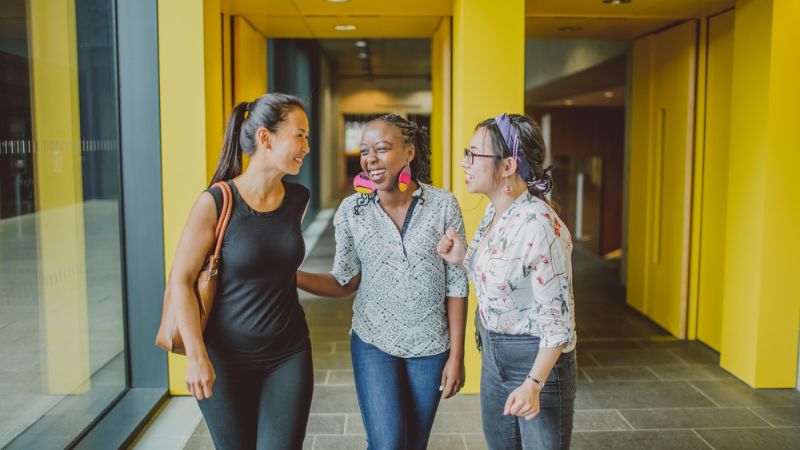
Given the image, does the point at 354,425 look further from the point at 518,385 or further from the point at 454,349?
the point at 518,385

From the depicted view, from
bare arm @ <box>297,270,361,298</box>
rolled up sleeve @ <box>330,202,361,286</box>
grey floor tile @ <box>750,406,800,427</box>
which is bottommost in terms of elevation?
grey floor tile @ <box>750,406,800,427</box>

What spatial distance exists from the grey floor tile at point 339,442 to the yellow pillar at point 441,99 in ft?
6.70

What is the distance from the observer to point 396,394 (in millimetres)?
2506

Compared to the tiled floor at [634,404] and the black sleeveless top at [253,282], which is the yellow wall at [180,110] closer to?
the tiled floor at [634,404]

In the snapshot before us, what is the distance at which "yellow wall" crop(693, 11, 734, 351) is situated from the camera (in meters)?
5.75

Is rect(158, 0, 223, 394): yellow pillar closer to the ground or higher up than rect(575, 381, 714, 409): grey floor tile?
higher up

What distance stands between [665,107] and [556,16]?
1.55m

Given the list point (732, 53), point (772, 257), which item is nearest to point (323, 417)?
point (772, 257)

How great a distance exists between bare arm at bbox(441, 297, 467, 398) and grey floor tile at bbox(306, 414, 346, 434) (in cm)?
189

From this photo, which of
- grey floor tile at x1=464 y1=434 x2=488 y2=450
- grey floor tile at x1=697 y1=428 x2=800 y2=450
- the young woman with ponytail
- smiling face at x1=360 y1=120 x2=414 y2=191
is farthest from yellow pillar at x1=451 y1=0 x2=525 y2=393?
the young woman with ponytail

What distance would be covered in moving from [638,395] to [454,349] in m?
2.84

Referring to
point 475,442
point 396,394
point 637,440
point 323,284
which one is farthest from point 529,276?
point 637,440

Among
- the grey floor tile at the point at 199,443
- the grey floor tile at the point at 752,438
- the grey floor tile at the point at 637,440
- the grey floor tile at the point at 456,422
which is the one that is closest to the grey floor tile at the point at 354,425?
the grey floor tile at the point at 456,422

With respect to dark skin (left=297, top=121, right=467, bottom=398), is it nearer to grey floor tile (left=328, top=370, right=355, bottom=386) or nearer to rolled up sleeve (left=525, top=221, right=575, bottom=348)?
rolled up sleeve (left=525, top=221, right=575, bottom=348)
